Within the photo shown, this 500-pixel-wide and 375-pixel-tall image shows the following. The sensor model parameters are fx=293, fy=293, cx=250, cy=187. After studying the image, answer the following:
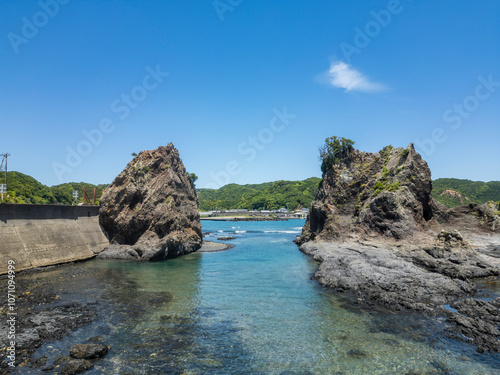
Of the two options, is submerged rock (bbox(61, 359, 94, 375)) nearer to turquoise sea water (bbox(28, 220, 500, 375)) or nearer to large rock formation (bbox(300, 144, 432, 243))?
turquoise sea water (bbox(28, 220, 500, 375))

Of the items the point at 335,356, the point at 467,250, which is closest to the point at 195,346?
the point at 335,356

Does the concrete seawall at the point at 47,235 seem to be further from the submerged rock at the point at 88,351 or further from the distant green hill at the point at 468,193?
the distant green hill at the point at 468,193

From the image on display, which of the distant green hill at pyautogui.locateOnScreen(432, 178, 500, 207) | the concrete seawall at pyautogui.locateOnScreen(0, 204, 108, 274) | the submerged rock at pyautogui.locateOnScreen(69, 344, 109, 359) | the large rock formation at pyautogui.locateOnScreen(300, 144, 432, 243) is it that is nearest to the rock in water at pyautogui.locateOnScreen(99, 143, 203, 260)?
the concrete seawall at pyautogui.locateOnScreen(0, 204, 108, 274)

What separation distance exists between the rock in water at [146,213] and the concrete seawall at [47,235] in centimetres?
228

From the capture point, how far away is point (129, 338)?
17.2 meters

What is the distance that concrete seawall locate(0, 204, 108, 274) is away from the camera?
32.8 metres

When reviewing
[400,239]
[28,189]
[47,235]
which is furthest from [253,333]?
[28,189]

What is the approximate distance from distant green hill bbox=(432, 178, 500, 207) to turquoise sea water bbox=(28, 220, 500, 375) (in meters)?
167

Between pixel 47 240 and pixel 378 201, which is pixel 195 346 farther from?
pixel 378 201

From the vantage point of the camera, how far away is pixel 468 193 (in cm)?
18262

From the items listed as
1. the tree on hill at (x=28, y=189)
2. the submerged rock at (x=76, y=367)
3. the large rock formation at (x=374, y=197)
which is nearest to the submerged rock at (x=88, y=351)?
the submerged rock at (x=76, y=367)

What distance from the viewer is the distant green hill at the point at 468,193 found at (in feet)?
547

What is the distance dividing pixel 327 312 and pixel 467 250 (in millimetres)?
24503

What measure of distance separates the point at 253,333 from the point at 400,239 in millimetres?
31408
